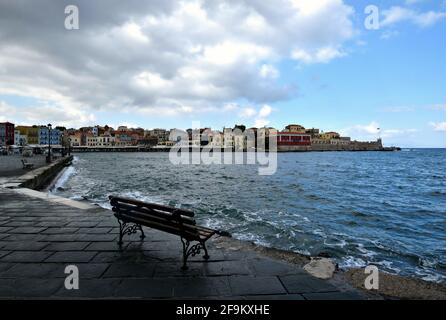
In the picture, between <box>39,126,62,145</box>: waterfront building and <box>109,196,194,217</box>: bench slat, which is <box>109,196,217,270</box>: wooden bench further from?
<box>39,126,62,145</box>: waterfront building

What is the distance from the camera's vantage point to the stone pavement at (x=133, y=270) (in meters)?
3.70

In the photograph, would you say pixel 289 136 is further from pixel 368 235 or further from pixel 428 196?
pixel 368 235

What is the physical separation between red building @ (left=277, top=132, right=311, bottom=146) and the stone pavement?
470 feet

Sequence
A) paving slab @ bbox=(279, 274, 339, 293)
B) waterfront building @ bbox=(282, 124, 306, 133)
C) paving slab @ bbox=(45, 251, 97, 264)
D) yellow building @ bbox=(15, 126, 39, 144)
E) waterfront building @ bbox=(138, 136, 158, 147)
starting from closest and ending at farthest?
paving slab @ bbox=(279, 274, 339, 293) < paving slab @ bbox=(45, 251, 97, 264) < yellow building @ bbox=(15, 126, 39, 144) < waterfront building @ bbox=(138, 136, 158, 147) < waterfront building @ bbox=(282, 124, 306, 133)

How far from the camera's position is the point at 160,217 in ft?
16.6

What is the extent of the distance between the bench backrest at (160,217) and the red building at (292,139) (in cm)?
14329

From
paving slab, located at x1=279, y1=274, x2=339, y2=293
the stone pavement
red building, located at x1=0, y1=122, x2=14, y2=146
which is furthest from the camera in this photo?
red building, located at x1=0, y1=122, x2=14, y2=146

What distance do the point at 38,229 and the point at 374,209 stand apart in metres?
14.5

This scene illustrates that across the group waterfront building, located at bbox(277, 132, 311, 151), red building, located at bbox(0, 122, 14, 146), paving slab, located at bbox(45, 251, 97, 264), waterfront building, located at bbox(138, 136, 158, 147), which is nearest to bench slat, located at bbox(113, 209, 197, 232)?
paving slab, located at bbox(45, 251, 97, 264)

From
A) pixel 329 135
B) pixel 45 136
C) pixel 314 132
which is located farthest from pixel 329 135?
pixel 45 136

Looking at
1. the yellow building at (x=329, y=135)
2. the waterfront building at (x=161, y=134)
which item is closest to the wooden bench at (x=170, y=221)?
the waterfront building at (x=161, y=134)

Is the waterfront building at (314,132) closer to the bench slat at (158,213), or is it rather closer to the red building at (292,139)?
the red building at (292,139)

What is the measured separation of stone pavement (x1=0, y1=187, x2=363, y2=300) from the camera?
3698 mm

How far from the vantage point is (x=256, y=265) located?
15.4 ft
